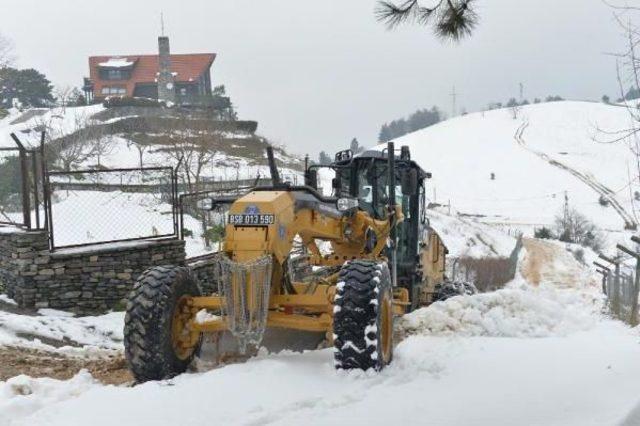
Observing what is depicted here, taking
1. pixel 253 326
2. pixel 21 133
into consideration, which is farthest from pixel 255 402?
pixel 21 133

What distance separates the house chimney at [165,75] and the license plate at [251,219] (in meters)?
64.3

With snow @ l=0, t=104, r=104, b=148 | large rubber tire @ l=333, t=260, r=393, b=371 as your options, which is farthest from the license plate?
snow @ l=0, t=104, r=104, b=148

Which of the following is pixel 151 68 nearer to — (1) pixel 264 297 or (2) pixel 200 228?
(2) pixel 200 228

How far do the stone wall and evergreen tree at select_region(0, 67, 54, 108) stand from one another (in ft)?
175

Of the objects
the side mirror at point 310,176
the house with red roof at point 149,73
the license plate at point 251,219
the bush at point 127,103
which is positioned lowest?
the license plate at point 251,219

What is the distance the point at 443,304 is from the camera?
7.42 metres

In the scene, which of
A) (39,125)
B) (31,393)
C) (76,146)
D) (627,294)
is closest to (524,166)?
(39,125)

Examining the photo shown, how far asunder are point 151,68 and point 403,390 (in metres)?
71.8

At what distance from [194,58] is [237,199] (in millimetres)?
70123

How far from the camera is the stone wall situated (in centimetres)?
1024

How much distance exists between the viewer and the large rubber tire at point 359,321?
210 inches

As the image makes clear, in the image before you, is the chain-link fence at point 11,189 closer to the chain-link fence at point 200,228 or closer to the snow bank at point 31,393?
the chain-link fence at point 200,228

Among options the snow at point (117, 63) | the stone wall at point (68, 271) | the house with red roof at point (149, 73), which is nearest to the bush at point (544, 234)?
the house with red roof at point (149, 73)

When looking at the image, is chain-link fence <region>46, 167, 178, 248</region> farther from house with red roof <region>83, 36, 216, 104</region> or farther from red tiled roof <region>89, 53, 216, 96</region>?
red tiled roof <region>89, 53, 216, 96</region>
